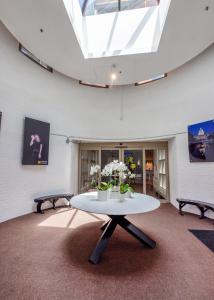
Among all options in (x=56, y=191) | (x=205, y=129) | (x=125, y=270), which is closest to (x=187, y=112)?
(x=205, y=129)

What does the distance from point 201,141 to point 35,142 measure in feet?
16.0

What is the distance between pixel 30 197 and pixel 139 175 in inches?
157

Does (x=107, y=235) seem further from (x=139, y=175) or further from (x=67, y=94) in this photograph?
(x=67, y=94)

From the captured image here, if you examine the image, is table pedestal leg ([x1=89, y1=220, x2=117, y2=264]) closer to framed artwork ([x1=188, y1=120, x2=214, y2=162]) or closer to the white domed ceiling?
framed artwork ([x1=188, y1=120, x2=214, y2=162])

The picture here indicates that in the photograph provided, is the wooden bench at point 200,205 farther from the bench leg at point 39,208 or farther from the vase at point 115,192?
the bench leg at point 39,208

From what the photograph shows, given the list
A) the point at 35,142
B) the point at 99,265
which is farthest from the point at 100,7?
the point at 99,265

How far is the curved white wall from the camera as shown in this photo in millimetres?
3979

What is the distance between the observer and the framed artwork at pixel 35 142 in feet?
14.2

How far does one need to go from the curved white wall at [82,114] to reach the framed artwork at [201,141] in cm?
19

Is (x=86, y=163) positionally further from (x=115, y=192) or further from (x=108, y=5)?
(x=108, y=5)

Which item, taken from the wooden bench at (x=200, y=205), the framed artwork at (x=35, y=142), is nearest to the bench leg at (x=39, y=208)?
the framed artwork at (x=35, y=142)

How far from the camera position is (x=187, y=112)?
480cm

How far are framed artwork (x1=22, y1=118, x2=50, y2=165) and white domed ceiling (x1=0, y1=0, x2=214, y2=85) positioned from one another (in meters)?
1.81

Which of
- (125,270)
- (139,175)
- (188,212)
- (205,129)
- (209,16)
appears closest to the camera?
(125,270)
